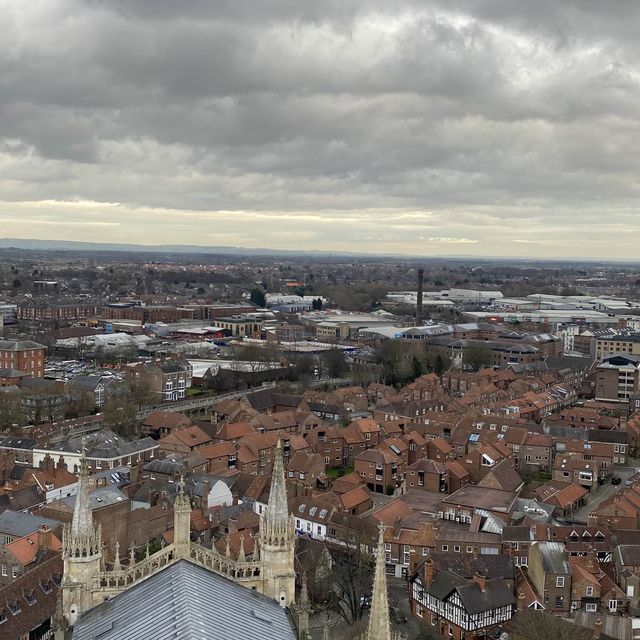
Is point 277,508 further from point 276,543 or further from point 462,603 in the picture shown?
point 462,603

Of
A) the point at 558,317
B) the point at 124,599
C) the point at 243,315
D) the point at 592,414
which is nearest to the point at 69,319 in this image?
the point at 243,315

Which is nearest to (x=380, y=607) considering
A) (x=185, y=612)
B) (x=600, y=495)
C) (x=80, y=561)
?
(x=185, y=612)

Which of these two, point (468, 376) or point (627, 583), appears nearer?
point (627, 583)

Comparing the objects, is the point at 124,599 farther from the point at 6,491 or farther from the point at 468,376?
the point at 468,376

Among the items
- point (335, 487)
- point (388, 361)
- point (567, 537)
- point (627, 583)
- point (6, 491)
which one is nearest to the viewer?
point (627, 583)

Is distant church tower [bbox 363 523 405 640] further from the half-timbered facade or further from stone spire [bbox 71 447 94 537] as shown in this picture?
the half-timbered facade

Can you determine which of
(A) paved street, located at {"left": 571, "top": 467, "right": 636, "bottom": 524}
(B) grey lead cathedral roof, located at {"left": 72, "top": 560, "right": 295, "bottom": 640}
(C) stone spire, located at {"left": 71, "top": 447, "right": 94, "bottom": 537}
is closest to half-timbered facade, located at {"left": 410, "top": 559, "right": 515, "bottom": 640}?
(A) paved street, located at {"left": 571, "top": 467, "right": 636, "bottom": 524}
